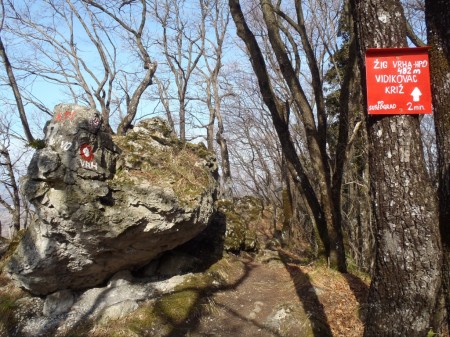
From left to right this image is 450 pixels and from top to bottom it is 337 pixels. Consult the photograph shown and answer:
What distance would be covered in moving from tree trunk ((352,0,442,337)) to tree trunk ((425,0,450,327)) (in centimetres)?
68

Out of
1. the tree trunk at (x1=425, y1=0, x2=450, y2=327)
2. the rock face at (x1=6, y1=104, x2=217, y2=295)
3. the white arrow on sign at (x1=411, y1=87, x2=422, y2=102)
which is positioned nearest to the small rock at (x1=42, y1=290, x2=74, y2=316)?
the rock face at (x1=6, y1=104, x2=217, y2=295)

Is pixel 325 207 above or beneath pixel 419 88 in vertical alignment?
beneath

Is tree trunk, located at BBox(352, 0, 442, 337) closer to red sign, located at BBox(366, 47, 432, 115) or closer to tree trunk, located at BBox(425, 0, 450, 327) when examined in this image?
red sign, located at BBox(366, 47, 432, 115)

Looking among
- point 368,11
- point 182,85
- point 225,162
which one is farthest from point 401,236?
point 182,85

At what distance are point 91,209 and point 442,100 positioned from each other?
170 inches

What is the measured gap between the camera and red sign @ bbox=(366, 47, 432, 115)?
263cm

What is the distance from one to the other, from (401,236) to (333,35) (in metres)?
11.2

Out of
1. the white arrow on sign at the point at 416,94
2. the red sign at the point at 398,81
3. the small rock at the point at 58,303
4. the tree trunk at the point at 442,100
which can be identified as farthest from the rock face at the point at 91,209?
the white arrow on sign at the point at 416,94

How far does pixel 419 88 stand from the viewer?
266 cm

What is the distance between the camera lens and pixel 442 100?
317 centimetres

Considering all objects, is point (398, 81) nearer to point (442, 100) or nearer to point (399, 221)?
point (442, 100)

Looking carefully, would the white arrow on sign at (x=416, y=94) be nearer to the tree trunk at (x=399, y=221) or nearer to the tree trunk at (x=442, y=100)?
the tree trunk at (x=399, y=221)

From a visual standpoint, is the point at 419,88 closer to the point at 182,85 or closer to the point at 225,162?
the point at 225,162

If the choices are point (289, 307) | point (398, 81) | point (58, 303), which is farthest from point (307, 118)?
point (58, 303)
